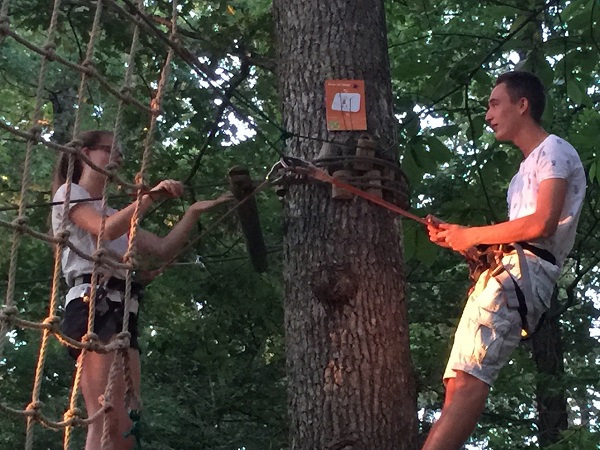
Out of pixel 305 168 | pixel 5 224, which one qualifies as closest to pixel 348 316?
pixel 305 168

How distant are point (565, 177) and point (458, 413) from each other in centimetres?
73

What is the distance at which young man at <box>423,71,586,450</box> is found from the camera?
235cm

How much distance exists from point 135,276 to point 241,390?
9.58ft

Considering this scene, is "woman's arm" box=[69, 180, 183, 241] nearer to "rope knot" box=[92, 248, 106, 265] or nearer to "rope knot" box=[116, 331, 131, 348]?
"rope knot" box=[92, 248, 106, 265]

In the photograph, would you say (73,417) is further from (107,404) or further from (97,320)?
(97,320)

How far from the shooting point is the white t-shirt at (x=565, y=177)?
249 centimetres

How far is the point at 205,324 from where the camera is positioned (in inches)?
231

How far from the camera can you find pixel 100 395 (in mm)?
2648

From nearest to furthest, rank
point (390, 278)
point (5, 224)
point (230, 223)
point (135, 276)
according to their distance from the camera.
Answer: point (5, 224) < point (390, 278) < point (135, 276) < point (230, 223)

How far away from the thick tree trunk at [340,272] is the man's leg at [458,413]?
0.21 metres

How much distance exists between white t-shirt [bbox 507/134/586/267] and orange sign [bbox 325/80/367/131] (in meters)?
0.56

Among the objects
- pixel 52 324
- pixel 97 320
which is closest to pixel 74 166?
pixel 97 320

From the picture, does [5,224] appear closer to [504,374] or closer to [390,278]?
[390,278]

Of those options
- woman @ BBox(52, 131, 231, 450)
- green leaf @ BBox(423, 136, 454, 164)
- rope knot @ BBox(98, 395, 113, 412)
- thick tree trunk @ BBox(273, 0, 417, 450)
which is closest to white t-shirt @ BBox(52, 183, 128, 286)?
woman @ BBox(52, 131, 231, 450)
